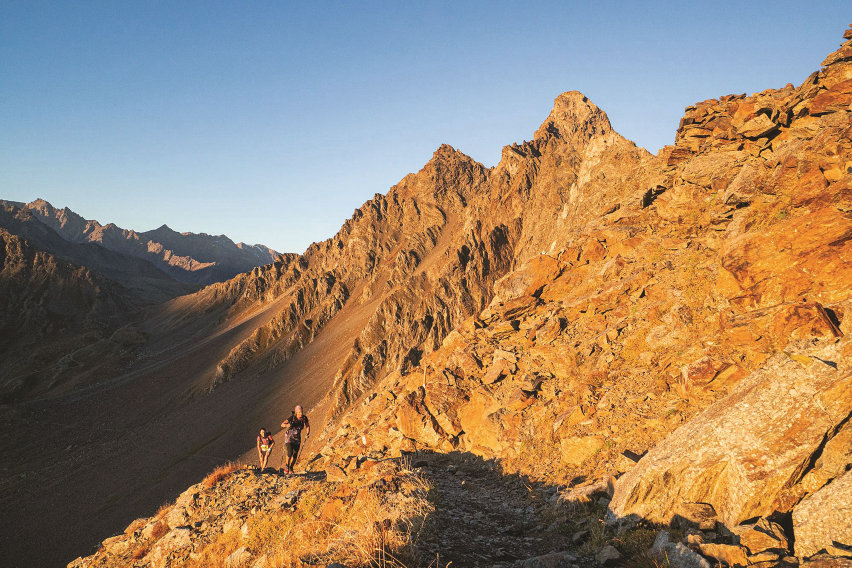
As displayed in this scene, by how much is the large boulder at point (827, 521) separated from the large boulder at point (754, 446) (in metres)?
0.42

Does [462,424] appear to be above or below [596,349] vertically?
below

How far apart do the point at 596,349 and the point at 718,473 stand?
19.8 ft

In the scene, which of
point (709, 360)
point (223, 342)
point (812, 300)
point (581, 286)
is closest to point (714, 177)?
point (581, 286)

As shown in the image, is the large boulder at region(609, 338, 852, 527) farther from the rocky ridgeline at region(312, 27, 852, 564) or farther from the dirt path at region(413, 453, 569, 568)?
the dirt path at region(413, 453, 569, 568)

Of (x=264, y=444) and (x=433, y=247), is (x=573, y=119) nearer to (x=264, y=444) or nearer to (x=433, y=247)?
(x=433, y=247)

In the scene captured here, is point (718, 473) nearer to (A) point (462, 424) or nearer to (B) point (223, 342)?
(A) point (462, 424)

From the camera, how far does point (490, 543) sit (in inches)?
260

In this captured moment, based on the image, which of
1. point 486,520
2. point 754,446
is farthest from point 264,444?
point 754,446

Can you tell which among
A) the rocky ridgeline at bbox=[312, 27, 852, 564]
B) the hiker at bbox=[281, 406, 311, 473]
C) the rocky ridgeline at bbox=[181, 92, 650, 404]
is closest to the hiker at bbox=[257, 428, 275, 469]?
the hiker at bbox=[281, 406, 311, 473]

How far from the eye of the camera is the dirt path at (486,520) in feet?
19.6

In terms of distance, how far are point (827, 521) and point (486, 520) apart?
5.17m

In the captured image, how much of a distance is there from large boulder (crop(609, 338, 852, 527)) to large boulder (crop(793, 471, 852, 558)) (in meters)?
0.42

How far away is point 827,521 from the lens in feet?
15.6

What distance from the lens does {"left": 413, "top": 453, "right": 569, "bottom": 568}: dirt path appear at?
19.6ft
